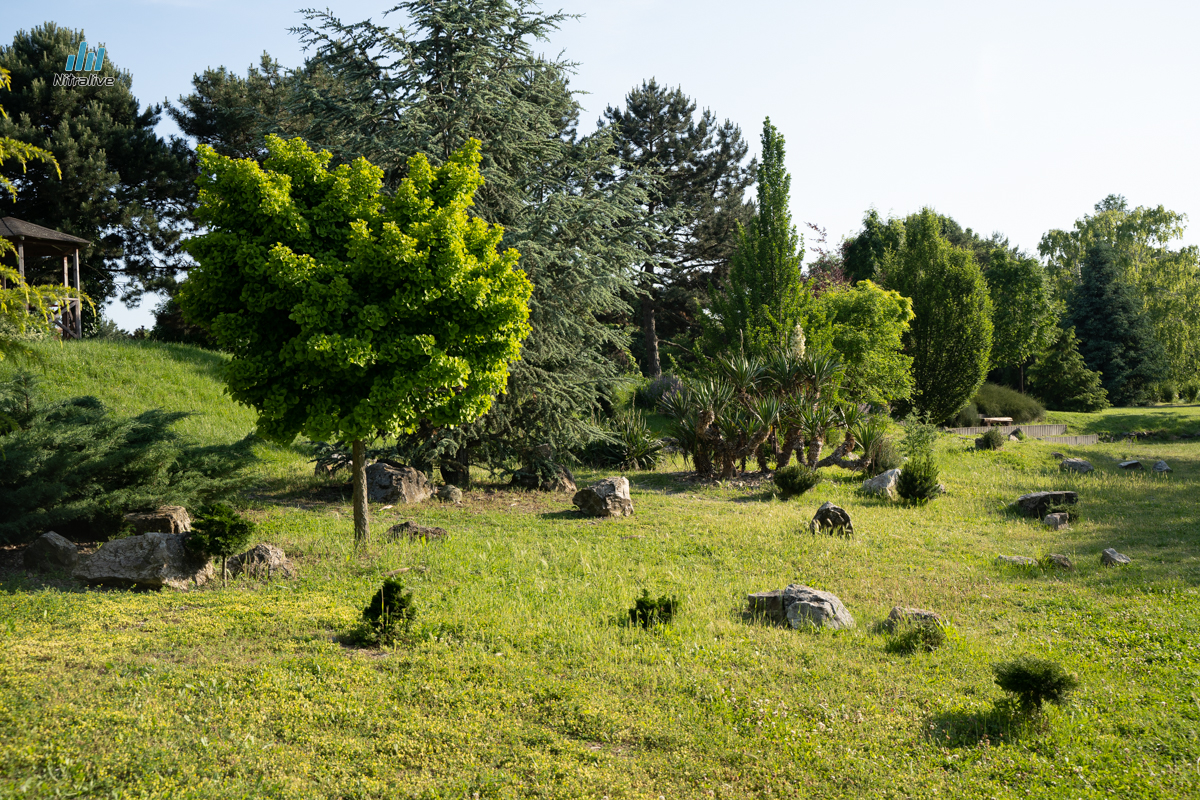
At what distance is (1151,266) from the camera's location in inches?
1736

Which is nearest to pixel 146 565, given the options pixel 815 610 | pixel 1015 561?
pixel 815 610

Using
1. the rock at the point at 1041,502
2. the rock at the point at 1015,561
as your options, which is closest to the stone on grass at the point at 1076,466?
the rock at the point at 1041,502

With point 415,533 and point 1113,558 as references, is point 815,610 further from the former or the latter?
point 415,533

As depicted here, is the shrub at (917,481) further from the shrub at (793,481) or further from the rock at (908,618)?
the rock at (908,618)

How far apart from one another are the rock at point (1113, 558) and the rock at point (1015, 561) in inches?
32.4

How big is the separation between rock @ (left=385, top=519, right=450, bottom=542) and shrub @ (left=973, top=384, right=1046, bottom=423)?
2710 centimetres

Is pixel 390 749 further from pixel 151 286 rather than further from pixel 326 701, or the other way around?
pixel 151 286

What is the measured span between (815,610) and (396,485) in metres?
7.65

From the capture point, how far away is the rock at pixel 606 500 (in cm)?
1132

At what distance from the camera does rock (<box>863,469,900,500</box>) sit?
12898mm

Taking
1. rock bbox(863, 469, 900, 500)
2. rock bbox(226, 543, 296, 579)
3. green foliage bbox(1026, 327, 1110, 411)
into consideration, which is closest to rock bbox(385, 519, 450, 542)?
rock bbox(226, 543, 296, 579)

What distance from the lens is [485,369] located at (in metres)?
8.56

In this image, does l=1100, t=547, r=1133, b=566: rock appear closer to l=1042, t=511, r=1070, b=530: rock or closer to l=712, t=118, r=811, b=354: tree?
l=1042, t=511, r=1070, b=530: rock

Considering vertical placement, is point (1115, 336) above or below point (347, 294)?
above
